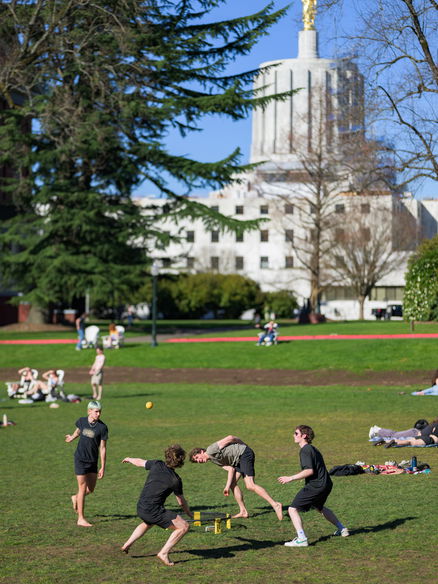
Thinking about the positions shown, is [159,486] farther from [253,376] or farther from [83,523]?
[253,376]

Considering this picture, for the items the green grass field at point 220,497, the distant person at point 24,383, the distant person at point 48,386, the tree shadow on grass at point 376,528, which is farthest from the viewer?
the distant person at point 24,383

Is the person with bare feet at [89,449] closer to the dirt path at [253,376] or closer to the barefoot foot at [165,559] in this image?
the barefoot foot at [165,559]

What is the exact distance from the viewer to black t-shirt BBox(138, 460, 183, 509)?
1015cm

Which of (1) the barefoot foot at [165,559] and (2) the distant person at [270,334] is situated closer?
(1) the barefoot foot at [165,559]

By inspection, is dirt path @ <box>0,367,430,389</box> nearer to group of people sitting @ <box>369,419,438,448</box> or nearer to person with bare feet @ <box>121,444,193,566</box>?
group of people sitting @ <box>369,419,438,448</box>

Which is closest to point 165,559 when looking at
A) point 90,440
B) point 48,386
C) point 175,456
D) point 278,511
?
point 175,456

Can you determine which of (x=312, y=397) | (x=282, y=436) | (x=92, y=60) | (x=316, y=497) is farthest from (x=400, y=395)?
(x=92, y=60)

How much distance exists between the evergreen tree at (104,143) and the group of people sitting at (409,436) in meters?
29.6

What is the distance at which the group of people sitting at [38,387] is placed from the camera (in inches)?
1164

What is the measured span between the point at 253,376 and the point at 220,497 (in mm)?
22696

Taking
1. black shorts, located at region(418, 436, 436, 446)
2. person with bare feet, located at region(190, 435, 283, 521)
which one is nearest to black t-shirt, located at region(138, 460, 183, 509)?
person with bare feet, located at region(190, 435, 283, 521)

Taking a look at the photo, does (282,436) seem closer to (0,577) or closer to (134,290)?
(0,577)

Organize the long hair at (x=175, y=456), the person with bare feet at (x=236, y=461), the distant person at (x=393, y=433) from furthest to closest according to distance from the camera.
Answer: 1. the distant person at (x=393, y=433)
2. the person with bare feet at (x=236, y=461)
3. the long hair at (x=175, y=456)

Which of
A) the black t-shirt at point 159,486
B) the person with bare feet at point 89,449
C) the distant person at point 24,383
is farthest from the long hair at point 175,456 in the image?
the distant person at point 24,383
